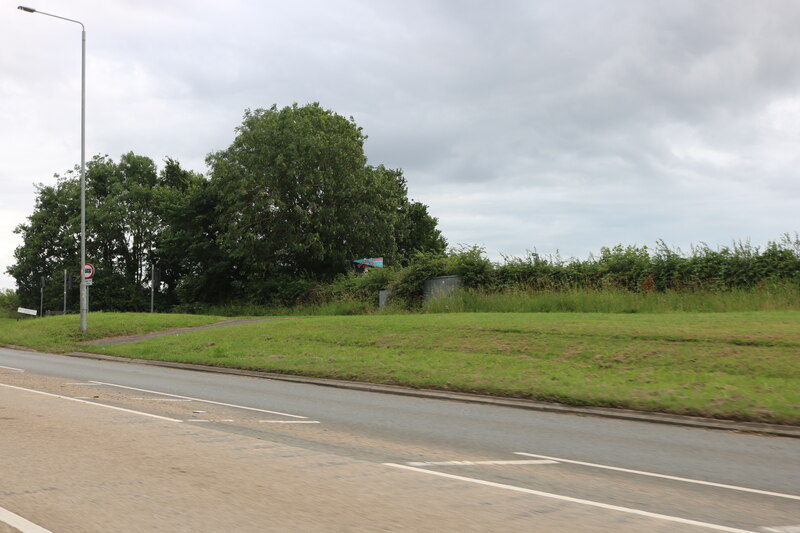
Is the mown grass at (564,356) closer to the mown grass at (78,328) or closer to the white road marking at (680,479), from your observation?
the white road marking at (680,479)

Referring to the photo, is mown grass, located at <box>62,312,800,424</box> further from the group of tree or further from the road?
the group of tree

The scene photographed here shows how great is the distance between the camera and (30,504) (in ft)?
16.8

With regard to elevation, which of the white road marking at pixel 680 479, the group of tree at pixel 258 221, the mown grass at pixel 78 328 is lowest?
the white road marking at pixel 680 479

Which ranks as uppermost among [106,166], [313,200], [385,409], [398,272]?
[106,166]

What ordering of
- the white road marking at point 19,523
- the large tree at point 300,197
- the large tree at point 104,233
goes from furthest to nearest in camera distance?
1. the large tree at point 104,233
2. the large tree at point 300,197
3. the white road marking at point 19,523

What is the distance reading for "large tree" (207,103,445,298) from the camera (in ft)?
152

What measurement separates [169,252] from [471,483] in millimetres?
52910

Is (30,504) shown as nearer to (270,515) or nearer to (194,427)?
(270,515)

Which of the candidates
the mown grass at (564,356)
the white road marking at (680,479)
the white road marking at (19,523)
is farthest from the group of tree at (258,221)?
the white road marking at (19,523)

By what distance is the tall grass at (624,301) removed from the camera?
2189 centimetres

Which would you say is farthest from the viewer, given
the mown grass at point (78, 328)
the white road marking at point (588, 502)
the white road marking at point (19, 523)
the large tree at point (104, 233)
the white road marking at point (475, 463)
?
the large tree at point (104, 233)

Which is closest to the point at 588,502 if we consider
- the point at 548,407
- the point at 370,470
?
the point at 370,470

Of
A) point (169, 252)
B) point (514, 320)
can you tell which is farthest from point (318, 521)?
point (169, 252)

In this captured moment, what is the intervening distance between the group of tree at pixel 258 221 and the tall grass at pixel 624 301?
1945cm
